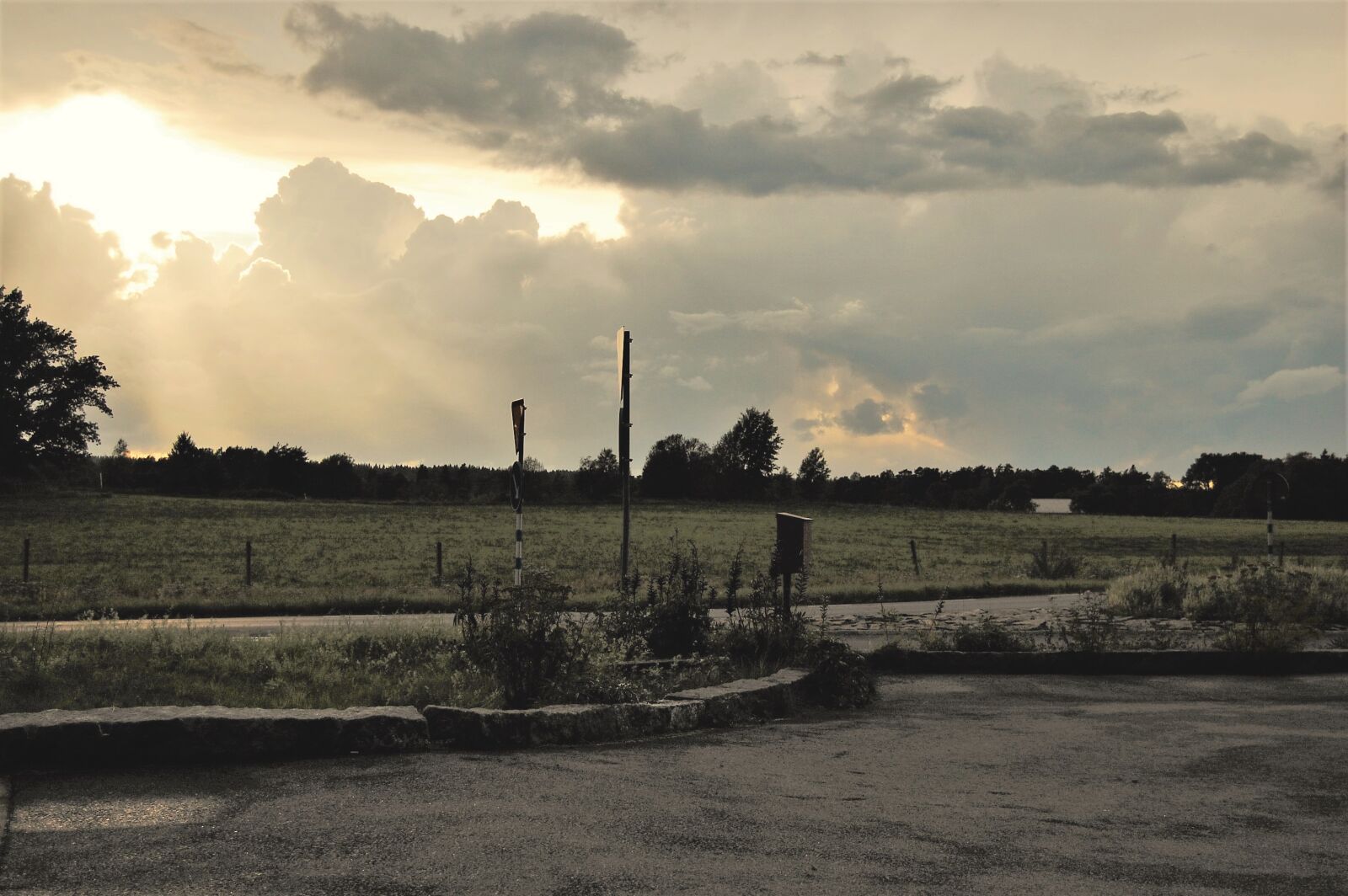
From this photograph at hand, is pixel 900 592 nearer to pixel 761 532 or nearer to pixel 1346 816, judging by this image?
pixel 1346 816

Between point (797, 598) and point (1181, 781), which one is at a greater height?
point (797, 598)

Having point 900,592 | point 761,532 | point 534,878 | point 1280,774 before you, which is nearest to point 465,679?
point 534,878

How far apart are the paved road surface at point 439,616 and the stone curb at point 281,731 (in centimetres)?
858

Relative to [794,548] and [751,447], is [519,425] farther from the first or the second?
[751,447]

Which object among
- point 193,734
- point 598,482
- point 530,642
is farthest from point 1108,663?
point 598,482

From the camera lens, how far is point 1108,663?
12078 mm

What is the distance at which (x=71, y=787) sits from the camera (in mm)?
5969

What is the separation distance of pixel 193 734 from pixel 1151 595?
16.6m

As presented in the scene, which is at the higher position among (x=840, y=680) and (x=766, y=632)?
(x=766, y=632)

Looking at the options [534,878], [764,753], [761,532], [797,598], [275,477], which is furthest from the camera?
[275,477]

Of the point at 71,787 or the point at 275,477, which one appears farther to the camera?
the point at 275,477

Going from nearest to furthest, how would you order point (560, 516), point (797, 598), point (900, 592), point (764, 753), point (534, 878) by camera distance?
point (534, 878)
point (764, 753)
point (797, 598)
point (900, 592)
point (560, 516)

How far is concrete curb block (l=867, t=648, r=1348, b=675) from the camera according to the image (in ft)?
39.3

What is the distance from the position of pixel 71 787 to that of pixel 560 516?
227ft
